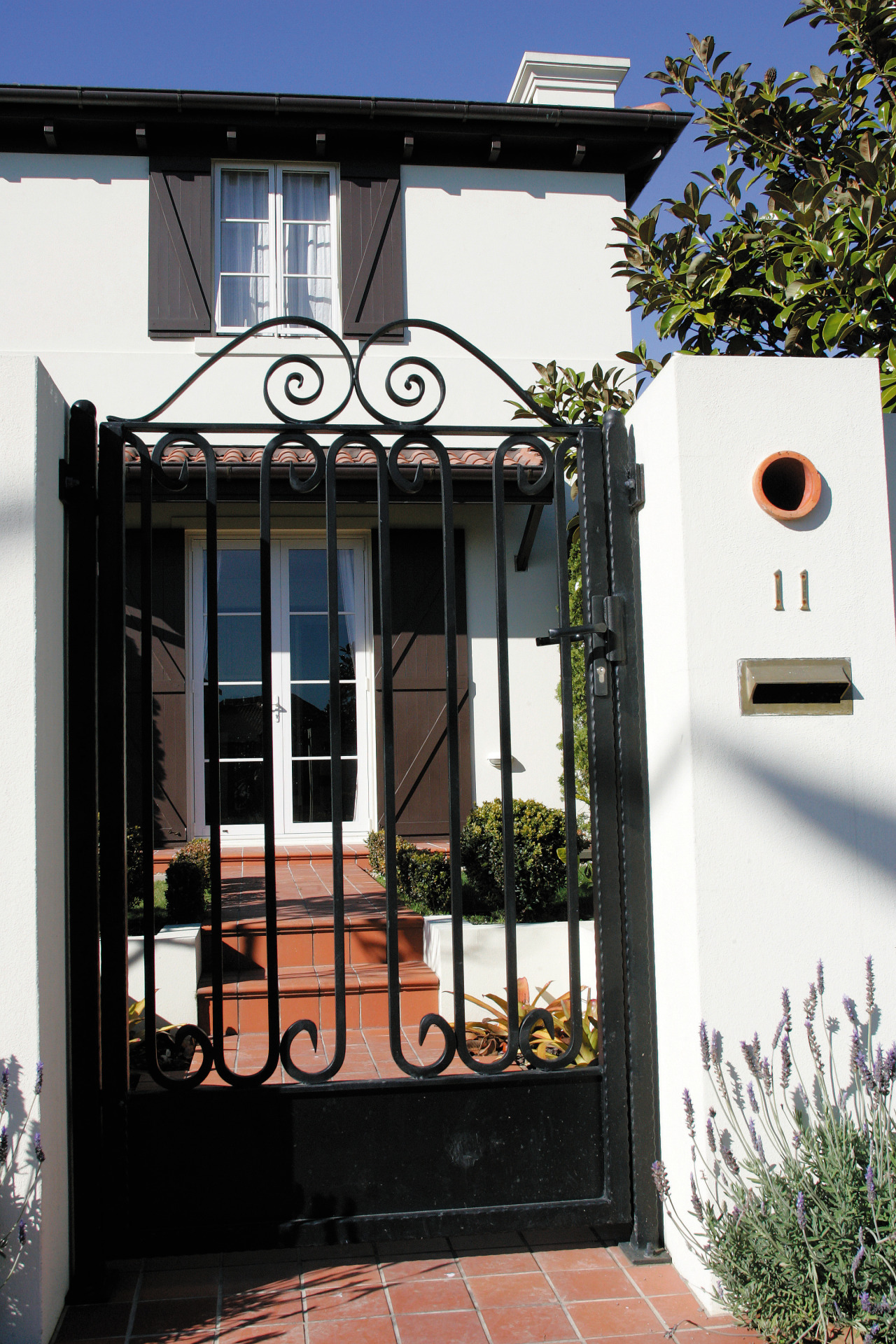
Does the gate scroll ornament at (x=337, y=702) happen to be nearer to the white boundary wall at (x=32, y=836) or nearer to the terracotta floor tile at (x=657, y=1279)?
the white boundary wall at (x=32, y=836)

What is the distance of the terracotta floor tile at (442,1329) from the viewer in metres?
2.33

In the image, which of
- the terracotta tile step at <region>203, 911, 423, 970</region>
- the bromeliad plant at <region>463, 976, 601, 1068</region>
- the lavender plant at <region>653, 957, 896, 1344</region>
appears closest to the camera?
the lavender plant at <region>653, 957, 896, 1344</region>

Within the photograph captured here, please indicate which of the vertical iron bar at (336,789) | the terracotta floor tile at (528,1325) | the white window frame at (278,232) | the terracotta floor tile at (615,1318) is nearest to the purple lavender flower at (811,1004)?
the terracotta floor tile at (615,1318)

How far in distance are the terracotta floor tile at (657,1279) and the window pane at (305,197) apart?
8.05 m

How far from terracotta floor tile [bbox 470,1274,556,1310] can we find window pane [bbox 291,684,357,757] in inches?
221

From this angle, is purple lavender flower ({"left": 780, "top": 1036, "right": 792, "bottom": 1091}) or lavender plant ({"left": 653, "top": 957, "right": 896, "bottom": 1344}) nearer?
lavender plant ({"left": 653, "top": 957, "right": 896, "bottom": 1344})

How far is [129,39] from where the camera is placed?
6941 millimetres

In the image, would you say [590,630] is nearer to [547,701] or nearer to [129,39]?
[547,701]

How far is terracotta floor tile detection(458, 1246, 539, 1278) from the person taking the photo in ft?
8.84

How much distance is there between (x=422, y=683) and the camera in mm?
7934

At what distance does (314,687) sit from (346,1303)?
5879mm

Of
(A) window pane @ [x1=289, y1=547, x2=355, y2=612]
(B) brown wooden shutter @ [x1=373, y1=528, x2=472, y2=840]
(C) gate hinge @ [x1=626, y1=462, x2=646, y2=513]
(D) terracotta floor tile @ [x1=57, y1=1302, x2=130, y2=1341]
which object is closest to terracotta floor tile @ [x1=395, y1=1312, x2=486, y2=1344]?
(D) terracotta floor tile @ [x1=57, y1=1302, x2=130, y2=1341]

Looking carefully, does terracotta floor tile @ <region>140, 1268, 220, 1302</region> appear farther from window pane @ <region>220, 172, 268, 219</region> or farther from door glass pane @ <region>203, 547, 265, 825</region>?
window pane @ <region>220, 172, 268, 219</region>

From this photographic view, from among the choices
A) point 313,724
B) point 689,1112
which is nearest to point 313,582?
point 313,724
